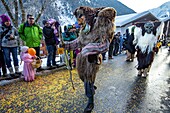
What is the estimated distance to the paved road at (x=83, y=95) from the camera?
2904mm

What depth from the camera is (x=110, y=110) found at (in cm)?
285

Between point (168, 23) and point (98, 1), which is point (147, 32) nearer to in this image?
point (168, 23)

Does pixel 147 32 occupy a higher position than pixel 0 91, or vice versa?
pixel 147 32

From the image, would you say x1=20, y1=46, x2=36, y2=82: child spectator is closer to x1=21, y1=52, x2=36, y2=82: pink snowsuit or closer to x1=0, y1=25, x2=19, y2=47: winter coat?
x1=21, y1=52, x2=36, y2=82: pink snowsuit

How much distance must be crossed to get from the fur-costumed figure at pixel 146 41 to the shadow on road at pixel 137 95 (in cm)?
48

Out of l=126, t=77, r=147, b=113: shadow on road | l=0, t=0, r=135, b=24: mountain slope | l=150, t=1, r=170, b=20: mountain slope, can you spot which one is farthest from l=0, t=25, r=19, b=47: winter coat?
l=0, t=0, r=135, b=24: mountain slope

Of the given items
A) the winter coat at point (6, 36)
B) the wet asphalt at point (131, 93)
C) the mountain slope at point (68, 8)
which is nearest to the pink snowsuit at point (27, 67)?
the winter coat at point (6, 36)

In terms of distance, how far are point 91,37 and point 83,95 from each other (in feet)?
4.98

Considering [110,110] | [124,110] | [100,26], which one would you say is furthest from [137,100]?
[100,26]

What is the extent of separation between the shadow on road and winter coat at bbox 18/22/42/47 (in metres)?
3.13

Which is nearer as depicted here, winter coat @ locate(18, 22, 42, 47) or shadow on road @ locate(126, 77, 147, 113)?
shadow on road @ locate(126, 77, 147, 113)

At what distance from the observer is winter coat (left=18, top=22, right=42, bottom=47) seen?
4.47 metres

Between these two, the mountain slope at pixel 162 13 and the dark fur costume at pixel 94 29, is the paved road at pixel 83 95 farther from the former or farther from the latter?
the mountain slope at pixel 162 13

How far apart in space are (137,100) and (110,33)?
1726 mm
